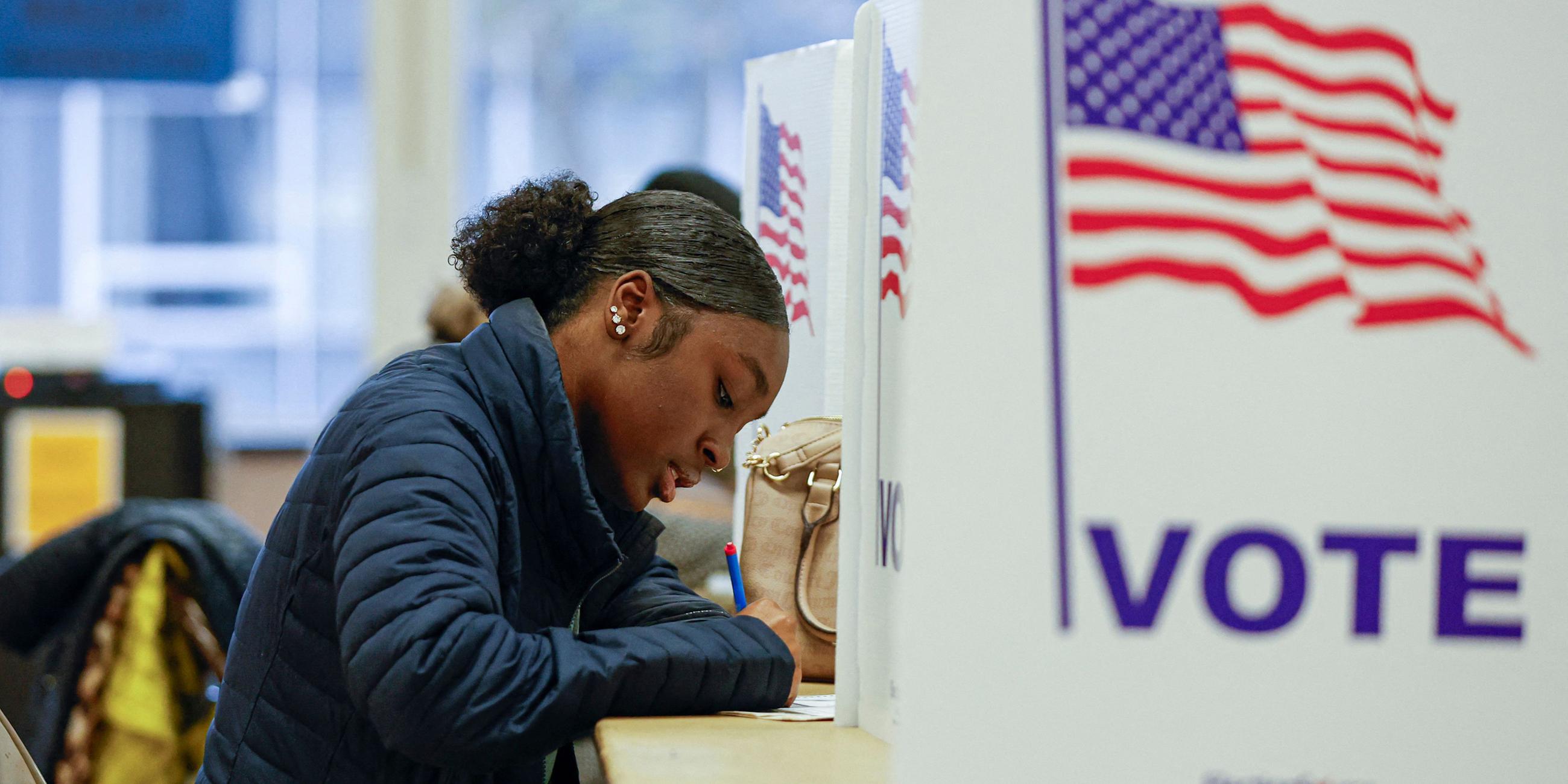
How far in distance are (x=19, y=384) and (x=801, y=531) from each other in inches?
124

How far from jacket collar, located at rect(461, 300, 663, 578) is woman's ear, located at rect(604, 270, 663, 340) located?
7cm

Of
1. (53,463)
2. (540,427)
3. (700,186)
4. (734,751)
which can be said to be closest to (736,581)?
(540,427)

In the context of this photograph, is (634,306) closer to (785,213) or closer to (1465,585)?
(785,213)

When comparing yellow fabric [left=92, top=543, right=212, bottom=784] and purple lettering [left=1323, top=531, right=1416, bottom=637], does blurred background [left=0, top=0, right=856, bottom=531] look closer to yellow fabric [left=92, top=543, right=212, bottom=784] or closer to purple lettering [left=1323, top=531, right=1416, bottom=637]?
yellow fabric [left=92, top=543, right=212, bottom=784]

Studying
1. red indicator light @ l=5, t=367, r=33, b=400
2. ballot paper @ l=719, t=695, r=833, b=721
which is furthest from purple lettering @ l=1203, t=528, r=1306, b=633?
red indicator light @ l=5, t=367, r=33, b=400

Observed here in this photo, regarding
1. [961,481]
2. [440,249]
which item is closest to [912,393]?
[961,481]

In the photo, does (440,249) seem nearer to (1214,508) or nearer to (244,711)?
(244,711)

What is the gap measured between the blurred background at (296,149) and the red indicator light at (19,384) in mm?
654

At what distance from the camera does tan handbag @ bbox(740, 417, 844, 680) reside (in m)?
1.41

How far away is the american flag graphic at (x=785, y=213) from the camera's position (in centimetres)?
152

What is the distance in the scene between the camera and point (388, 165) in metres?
4.50

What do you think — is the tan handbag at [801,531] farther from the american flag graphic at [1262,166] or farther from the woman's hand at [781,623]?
the american flag graphic at [1262,166]

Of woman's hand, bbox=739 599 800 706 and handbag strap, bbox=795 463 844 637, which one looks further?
handbag strap, bbox=795 463 844 637

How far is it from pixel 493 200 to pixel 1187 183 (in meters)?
0.95
